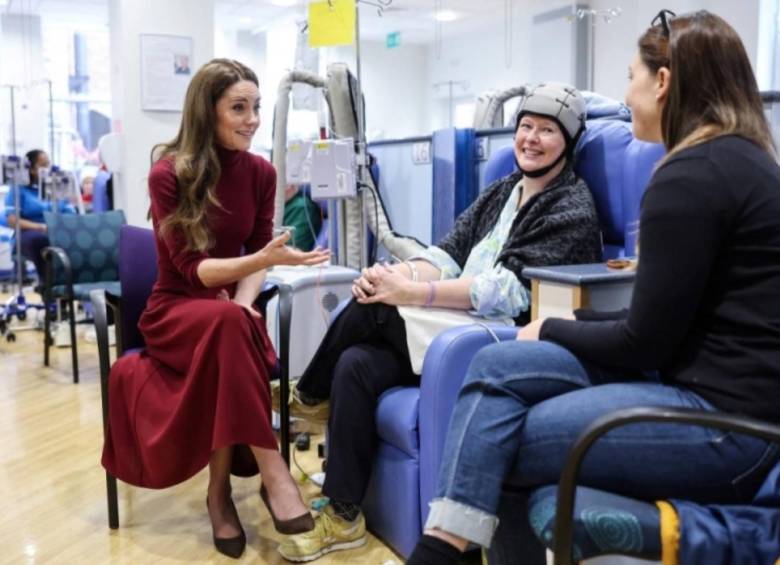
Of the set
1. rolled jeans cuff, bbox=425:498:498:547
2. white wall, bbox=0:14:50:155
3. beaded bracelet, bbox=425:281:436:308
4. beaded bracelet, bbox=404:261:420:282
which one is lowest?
rolled jeans cuff, bbox=425:498:498:547

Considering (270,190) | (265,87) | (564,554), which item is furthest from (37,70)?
(564,554)

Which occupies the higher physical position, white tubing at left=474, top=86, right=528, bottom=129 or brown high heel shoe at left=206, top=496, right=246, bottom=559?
white tubing at left=474, top=86, right=528, bottom=129

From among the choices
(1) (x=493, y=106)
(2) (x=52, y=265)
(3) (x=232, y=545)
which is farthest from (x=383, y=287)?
(2) (x=52, y=265)

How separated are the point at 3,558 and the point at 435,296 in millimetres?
1297

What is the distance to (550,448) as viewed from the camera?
1.25 meters

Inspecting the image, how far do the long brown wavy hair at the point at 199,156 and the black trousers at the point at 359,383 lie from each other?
472 millimetres

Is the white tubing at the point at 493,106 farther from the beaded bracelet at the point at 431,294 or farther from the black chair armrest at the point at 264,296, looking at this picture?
the beaded bracelet at the point at 431,294

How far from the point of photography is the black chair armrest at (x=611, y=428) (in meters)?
1.05

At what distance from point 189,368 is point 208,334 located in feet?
0.44

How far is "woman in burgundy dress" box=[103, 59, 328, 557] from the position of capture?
2031 mm

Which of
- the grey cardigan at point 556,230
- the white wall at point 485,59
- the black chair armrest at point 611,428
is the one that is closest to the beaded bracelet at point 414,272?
the grey cardigan at point 556,230

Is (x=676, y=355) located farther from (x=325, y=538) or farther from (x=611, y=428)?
(x=325, y=538)

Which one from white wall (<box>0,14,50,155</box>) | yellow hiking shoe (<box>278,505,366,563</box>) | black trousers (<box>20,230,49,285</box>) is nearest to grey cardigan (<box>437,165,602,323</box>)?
yellow hiking shoe (<box>278,505,366,563</box>)

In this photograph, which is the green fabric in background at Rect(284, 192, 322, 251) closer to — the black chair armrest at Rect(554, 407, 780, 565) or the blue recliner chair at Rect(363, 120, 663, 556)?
the blue recliner chair at Rect(363, 120, 663, 556)
